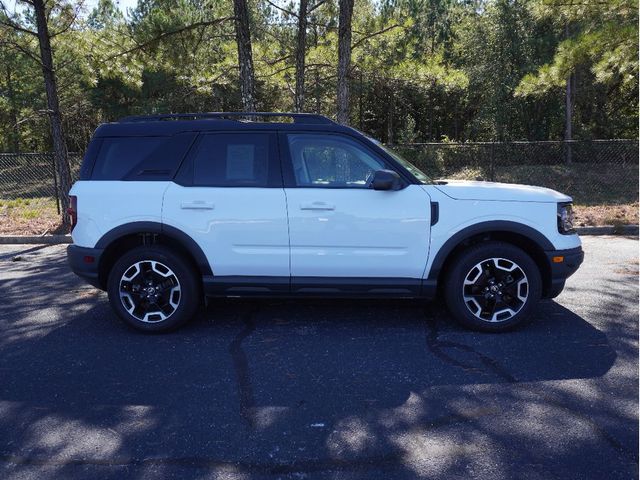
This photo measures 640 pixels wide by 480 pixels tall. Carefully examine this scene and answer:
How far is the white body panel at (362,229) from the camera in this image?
4.80m

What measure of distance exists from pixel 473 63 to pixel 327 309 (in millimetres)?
21314

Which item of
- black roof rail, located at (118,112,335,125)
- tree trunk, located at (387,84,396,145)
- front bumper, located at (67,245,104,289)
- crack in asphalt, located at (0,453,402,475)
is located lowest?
crack in asphalt, located at (0,453,402,475)

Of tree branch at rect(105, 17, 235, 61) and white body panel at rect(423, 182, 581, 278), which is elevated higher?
tree branch at rect(105, 17, 235, 61)

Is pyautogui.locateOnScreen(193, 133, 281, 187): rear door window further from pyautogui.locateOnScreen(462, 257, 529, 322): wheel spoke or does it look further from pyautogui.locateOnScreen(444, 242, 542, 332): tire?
pyautogui.locateOnScreen(462, 257, 529, 322): wheel spoke

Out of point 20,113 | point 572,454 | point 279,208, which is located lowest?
point 572,454

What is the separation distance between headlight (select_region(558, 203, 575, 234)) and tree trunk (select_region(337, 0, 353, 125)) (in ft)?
23.9

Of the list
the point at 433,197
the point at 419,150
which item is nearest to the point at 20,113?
the point at 419,150

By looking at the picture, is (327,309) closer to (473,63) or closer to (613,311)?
(613,311)

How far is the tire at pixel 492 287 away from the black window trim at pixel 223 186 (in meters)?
1.75

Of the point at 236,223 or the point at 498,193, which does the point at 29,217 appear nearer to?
the point at 236,223

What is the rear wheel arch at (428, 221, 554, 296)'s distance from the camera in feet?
15.8

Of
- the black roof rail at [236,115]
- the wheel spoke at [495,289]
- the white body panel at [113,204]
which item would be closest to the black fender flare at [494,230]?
the wheel spoke at [495,289]

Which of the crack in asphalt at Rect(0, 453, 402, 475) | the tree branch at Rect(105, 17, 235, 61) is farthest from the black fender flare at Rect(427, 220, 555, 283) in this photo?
the tree branch at Rect(105, 17, 235, 61)

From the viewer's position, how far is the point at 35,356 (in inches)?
182
